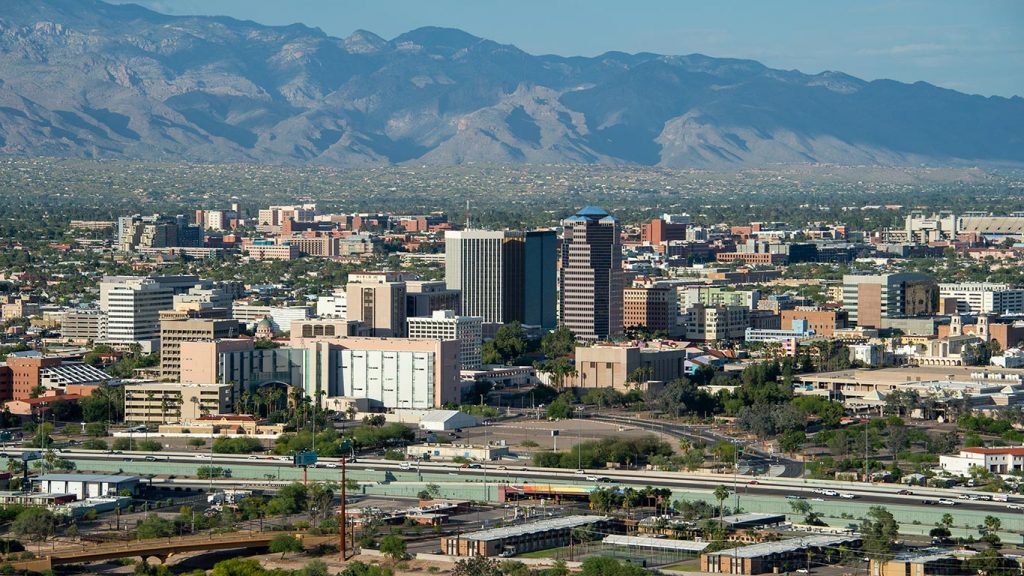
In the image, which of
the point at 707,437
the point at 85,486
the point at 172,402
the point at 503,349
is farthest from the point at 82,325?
the point at 85,486

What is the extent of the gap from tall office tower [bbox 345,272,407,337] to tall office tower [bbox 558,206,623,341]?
50.8 feet

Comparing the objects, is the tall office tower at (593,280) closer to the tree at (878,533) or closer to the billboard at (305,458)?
the billboard at (305,458)

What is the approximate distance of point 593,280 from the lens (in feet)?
382

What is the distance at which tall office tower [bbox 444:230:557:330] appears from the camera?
377 feet

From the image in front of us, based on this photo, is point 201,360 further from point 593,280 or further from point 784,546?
point 784,546

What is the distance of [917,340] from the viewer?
109188 millimetres

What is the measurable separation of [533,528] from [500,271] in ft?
191

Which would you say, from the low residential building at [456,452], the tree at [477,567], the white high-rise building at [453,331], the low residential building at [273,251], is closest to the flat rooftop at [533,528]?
the tree at [477,567]

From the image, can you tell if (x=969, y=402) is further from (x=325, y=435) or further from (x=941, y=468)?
(x=325, y=435)

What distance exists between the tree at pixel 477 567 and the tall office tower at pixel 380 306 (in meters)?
47.9

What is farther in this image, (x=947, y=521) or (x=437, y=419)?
(x=437, y=419)

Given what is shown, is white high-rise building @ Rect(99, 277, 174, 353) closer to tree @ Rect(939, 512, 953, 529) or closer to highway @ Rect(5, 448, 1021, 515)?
highway @ Rect(5, 448, 1021, 515)

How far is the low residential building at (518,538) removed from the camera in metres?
55.4

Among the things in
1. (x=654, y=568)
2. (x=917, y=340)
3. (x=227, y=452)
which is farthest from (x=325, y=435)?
(x=917, y=340)
